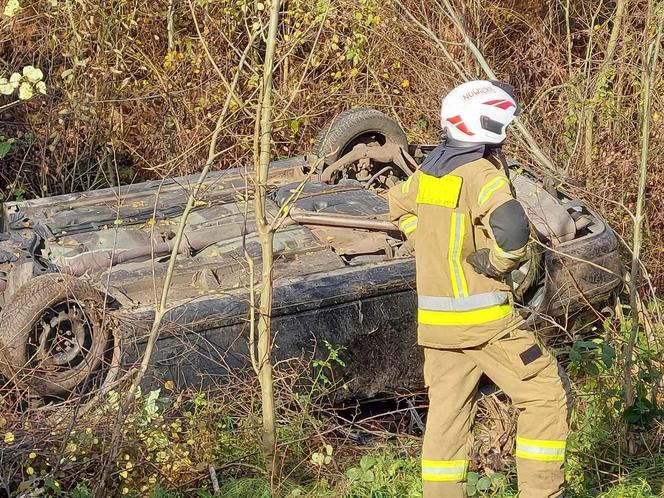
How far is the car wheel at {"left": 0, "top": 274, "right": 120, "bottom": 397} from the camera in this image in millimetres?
4754

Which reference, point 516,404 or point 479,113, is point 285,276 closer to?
point 516,404

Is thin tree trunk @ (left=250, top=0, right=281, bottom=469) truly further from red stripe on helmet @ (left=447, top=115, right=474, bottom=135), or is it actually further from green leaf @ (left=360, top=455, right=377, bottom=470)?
red stripe on helmet @ (left=447, top=115, right=474, bottom=135)

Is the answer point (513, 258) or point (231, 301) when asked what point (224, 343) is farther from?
point (513, 258)

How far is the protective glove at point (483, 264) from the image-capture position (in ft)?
12.8

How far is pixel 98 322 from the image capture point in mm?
4906

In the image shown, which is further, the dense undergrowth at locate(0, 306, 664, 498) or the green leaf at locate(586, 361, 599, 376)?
the green leaf at locate(586, 361, 599, 376)

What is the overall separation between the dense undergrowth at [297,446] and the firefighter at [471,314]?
631mm

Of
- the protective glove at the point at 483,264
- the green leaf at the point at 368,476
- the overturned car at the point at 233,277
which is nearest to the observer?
the protective glove at the point at 483,264

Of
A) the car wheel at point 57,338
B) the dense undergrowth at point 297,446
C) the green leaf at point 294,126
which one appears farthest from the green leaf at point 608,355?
the green leaf at point 294,126

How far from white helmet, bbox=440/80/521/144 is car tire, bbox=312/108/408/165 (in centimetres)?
296

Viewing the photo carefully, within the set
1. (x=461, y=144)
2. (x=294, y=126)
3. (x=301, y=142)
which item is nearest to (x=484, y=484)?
(x=461, y=144)

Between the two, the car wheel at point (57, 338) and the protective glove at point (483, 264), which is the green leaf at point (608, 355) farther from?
the car wheel at point (57, 338)

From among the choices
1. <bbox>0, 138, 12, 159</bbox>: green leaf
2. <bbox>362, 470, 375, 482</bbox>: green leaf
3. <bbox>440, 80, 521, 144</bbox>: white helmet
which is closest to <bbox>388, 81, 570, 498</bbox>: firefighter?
<bbox>440, 80, 521, 144</bbox>: white helmet

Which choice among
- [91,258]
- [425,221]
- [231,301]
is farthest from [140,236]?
[425,221]
